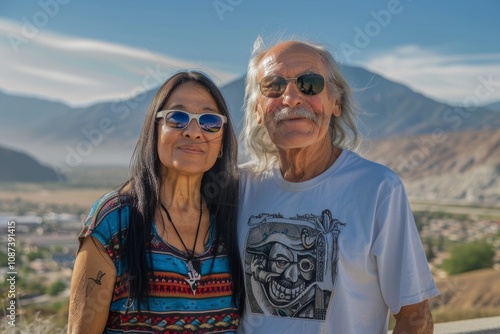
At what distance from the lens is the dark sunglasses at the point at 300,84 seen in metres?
3.59

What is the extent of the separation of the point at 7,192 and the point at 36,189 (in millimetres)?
6582

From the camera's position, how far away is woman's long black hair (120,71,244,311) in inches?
116

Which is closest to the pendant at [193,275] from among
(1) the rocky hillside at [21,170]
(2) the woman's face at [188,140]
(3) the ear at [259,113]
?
(2) the woman's face at [188,140]

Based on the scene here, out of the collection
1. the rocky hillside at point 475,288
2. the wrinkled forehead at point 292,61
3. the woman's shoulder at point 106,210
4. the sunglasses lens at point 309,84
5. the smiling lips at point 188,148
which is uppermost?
the wrinkled forehead at point 292,61

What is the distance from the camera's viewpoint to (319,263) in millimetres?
3145

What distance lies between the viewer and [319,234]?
3.18 m

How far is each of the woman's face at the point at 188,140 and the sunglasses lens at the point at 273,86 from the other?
45 centimetres

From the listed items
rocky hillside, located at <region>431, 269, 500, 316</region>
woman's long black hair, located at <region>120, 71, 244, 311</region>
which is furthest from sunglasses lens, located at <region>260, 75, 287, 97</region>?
rocky hillside, located at <region>431, 269, 500, 316</region>

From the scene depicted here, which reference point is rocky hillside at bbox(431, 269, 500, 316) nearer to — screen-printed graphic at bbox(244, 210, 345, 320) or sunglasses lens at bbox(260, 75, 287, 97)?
sunglasses lens at bbox(260, 75, 287, 97)

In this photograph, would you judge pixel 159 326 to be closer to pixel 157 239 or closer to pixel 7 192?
pixel 157 239

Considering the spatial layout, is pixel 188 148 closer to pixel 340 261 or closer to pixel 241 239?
pixel 241 239

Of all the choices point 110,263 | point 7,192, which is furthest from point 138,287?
point 7,192

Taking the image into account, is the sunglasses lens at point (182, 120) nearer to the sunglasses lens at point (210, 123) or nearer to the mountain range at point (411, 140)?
the sunglasses lens at point (210, 123)

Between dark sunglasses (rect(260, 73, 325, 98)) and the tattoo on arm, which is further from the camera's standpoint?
dark sunglasses (rect(260, 73, 325, 98))
